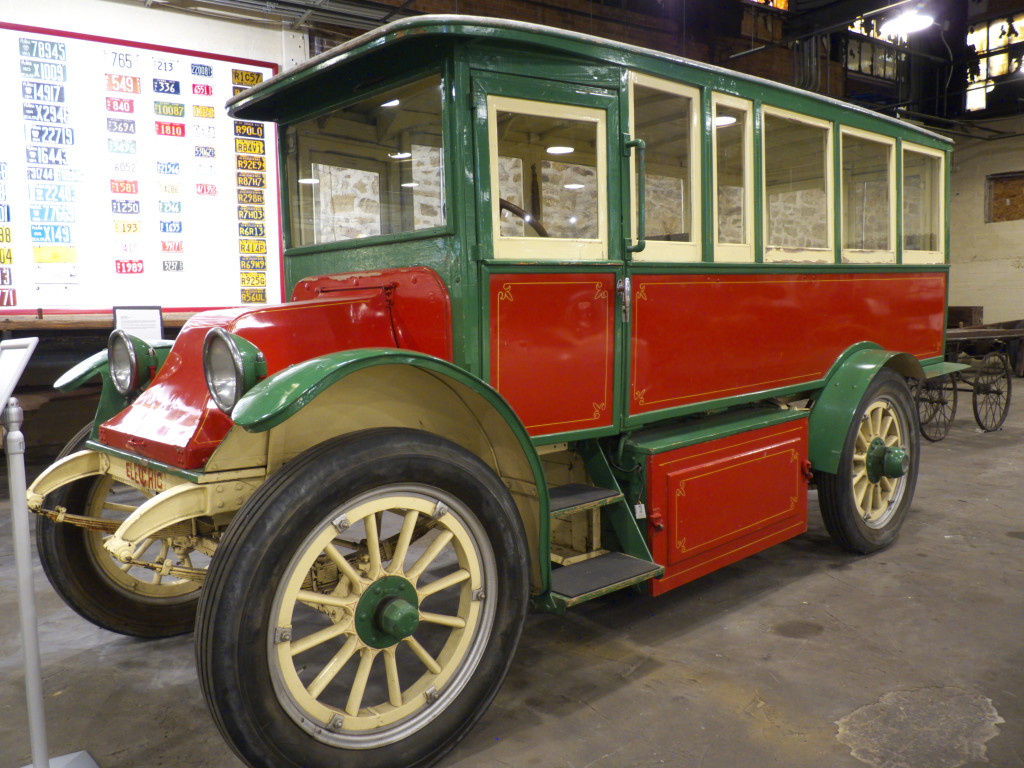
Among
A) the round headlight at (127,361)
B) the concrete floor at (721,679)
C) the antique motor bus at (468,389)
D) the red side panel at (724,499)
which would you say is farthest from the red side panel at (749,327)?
the round headlight at (127,361)

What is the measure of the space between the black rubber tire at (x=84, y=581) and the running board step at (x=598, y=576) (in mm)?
1583

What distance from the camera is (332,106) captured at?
9.32ft

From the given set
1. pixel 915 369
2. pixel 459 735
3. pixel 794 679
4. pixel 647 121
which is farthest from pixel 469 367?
pixel 915 369

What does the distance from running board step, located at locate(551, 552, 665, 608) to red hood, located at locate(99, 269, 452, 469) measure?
862 millimetres

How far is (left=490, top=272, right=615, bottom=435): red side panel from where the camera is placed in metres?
2.52

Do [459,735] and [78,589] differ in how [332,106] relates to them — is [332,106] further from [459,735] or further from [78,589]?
[459,735]

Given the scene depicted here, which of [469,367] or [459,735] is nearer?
[459,735]

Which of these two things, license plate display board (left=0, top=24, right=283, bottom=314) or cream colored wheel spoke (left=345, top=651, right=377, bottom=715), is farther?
license plate display board (left=0, top=24, right=283, bottom=314)

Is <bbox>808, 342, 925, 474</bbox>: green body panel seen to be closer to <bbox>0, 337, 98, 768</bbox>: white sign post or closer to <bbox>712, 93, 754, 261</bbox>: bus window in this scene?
<bbox>712, 93, 754, 261</bbox>: bus window

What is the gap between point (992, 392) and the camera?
7.36 meters

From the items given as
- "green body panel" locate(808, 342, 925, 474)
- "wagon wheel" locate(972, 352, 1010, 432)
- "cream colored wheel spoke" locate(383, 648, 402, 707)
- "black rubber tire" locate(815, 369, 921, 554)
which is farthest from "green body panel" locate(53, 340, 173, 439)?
"wagon wheel" locate(972, 352, 1010, 432)

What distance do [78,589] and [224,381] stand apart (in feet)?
4.30

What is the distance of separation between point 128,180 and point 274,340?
13.7ft

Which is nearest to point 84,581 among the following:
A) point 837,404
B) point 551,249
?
point 551,249
